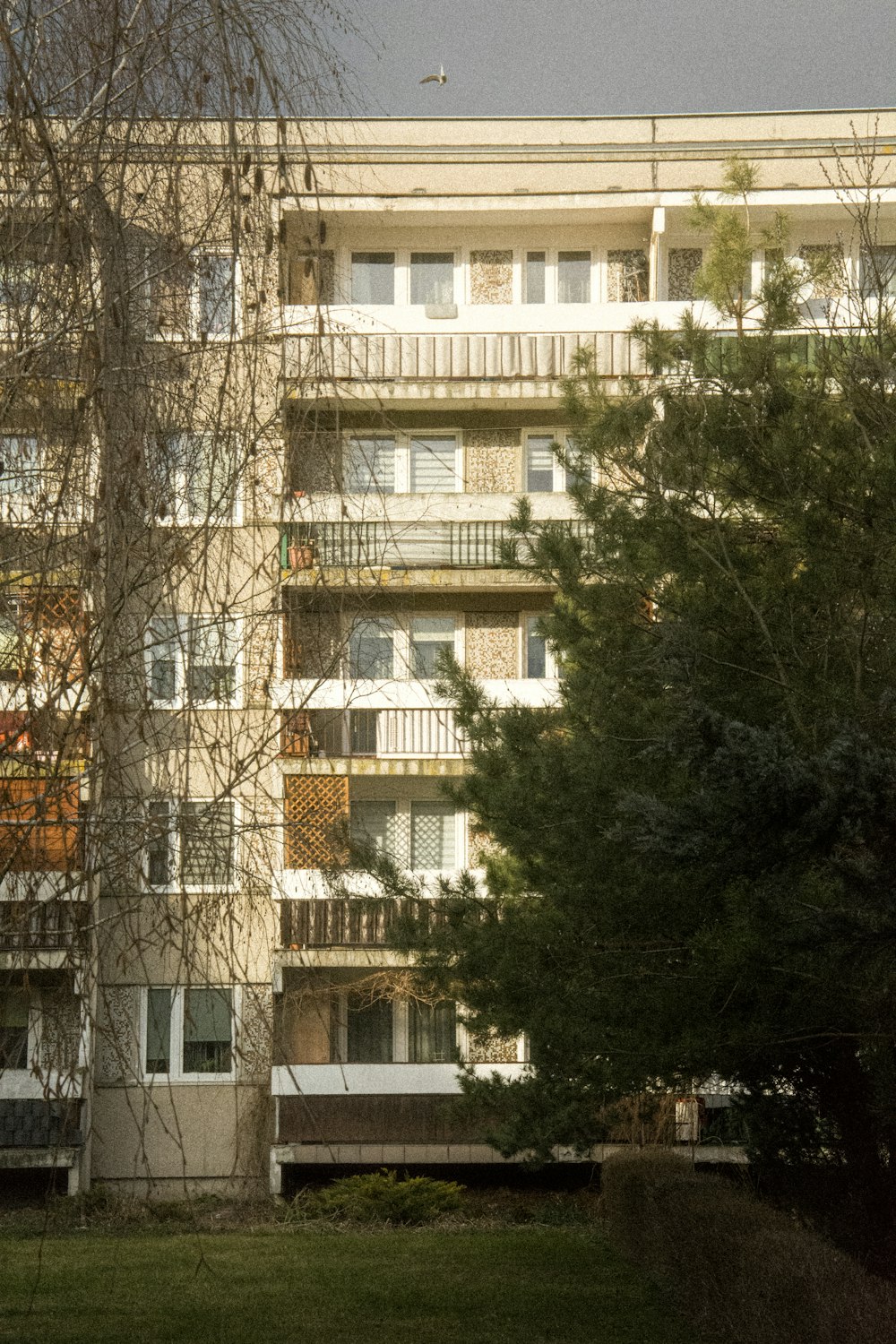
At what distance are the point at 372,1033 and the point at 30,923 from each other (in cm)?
1983

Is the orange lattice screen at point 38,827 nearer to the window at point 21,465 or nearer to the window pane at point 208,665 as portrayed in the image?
the window pane at point 208,665

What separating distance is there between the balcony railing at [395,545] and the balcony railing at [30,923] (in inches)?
50.7

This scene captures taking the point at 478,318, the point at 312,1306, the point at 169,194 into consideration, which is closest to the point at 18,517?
the point at 169,194

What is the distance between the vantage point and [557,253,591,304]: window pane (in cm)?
2573

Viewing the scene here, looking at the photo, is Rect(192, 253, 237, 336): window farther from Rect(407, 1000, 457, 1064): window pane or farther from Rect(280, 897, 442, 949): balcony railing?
Rect(407, 1000, 457, 1064): window pane

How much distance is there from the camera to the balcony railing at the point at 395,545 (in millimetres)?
5293

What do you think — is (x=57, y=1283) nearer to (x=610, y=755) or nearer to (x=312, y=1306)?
(x=312, y=1306)

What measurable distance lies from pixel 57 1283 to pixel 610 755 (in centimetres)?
822

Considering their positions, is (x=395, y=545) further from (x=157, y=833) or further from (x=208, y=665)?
(x=157, y=833)

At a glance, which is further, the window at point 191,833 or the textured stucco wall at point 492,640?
the textured stucco wall at point 492,640

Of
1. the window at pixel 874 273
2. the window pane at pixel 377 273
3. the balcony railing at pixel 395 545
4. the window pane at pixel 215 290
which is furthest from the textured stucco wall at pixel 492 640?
the window pane at pixel 215 290

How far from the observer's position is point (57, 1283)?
588 inches

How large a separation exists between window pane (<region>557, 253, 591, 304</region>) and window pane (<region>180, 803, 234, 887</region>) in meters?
21.8

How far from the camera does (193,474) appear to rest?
16.3ft
